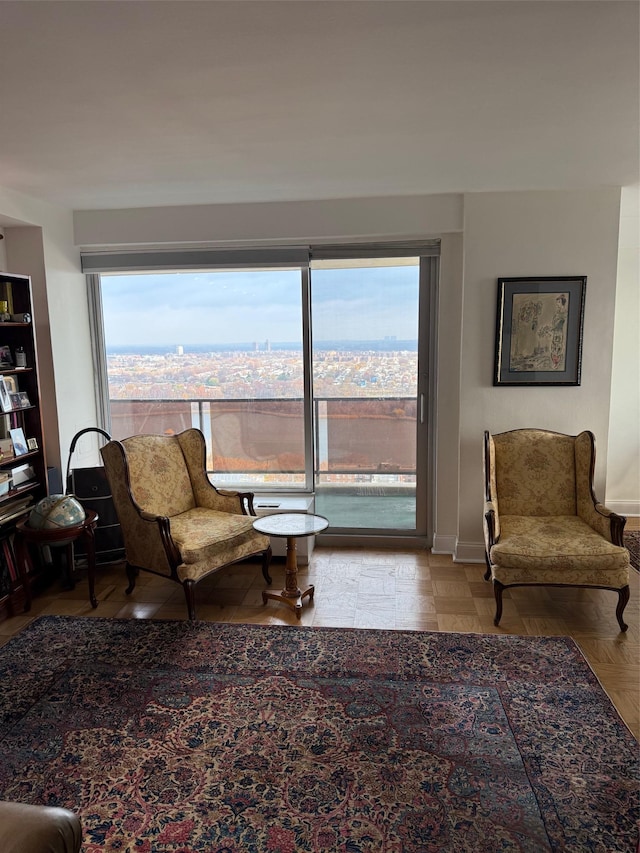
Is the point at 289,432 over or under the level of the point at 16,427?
under

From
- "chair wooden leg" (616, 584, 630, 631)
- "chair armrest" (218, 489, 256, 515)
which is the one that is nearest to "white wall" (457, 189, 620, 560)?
"chair wooden leg" (616, 584, 630, 631)

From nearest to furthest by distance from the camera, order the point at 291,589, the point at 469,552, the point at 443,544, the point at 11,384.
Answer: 1. the point at 291,589
2. the point at 11,384
3. the point at 469,552
4. the point at 443,544

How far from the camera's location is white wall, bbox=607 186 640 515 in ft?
16.5

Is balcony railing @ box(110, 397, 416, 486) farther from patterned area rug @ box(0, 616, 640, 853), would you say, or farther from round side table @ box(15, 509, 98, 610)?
patterned area rug @ box(0, 616, 640, 853)

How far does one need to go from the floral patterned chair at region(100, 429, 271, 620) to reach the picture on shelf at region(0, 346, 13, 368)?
2.61 feet

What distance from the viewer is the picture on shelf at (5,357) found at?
144 inches

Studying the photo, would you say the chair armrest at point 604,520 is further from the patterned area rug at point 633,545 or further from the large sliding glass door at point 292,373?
the large sliding glass door at point 292,373

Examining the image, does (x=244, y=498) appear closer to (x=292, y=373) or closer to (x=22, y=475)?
(x=292, y=373)

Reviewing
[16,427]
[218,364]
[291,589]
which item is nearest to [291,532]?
[291,589]

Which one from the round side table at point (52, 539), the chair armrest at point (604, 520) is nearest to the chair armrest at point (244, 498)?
the round side table at point (52, 539)

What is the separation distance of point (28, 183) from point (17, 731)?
9.61 ft

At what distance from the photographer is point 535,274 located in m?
3.93

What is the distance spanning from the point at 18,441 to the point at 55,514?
1.85ft

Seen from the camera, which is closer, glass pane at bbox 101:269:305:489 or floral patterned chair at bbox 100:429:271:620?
floral patterned chair at bbox 100:429:271:620
